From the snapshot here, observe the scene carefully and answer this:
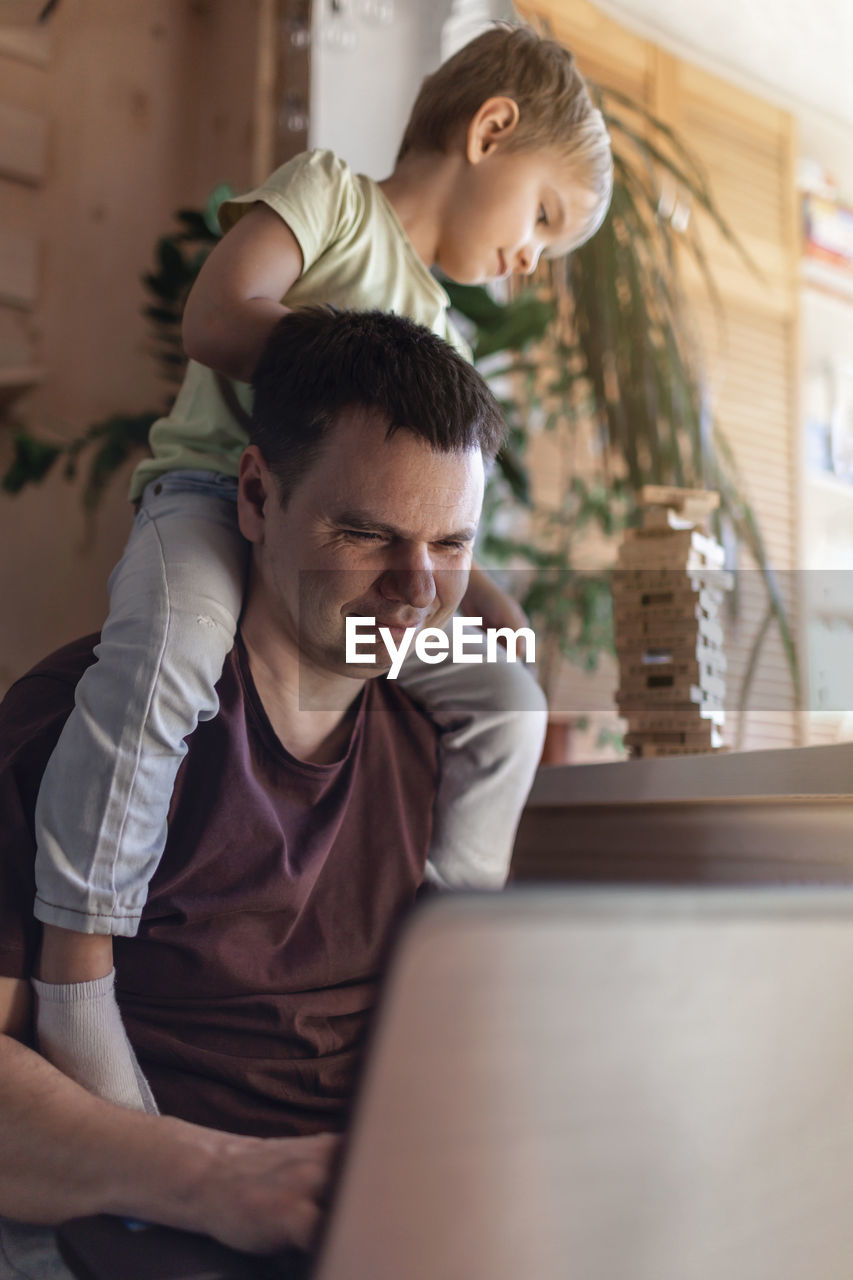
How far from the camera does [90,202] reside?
6.27 feet

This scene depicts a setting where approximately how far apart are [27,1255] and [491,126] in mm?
1039

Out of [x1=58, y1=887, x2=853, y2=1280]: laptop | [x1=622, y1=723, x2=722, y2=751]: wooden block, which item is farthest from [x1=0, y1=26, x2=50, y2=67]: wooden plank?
[x1=58, y1=887, x2=853, y2=1280]: laptop

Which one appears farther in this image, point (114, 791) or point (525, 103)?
point (525, 103)

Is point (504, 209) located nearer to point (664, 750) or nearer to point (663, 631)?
point (663, 631)

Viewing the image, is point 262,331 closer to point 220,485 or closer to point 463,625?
point 220,485

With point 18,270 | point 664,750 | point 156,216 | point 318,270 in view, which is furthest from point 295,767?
point 156,216

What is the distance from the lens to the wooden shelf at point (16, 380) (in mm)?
1764

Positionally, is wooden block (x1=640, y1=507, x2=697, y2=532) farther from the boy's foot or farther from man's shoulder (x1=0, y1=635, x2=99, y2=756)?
the boy's foot

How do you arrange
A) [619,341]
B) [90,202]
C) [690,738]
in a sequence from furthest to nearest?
1. [90,202]
2. [619,341]
3. [690,738]

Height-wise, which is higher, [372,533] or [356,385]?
[356,385]

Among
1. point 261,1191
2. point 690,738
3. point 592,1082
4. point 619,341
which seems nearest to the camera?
point 592,1082

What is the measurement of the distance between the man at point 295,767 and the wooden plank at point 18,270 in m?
1.16

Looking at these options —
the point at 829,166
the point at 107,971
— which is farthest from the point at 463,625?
the point at 829,166

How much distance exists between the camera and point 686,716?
49.8 inches
